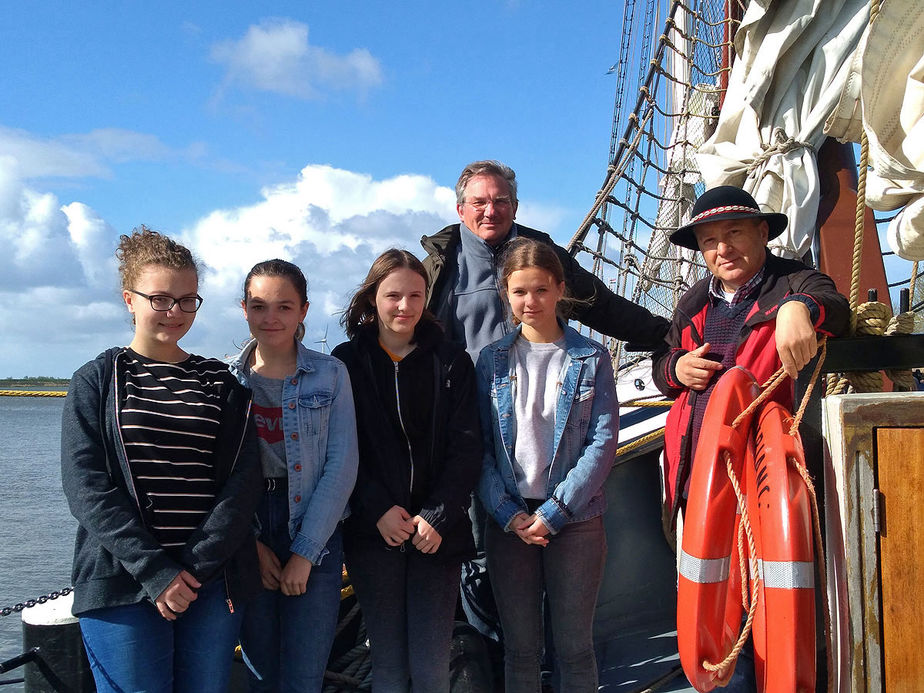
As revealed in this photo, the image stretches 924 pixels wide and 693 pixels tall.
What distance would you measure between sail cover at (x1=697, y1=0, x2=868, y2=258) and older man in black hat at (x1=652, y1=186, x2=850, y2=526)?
151 centimetres

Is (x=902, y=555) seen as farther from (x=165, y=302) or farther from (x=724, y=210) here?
(x=165, y=302)

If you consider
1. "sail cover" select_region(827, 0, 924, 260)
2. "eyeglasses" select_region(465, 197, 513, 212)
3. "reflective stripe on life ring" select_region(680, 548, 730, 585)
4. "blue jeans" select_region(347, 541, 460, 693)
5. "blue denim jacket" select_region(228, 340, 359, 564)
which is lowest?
"blue jeans" select_region(347, 541, 460, 693)

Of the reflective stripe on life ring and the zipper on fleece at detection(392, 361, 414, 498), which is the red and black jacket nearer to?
the reflective stripe on life ring

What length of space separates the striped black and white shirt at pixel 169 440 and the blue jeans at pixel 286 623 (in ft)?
A: 0.94

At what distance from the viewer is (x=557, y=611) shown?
7.95ft

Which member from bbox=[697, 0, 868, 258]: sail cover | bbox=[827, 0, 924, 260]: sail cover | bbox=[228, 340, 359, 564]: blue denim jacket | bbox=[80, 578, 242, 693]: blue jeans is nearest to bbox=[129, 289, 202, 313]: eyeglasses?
bbox=[228, 340, 359, 564]: blue denim jacket

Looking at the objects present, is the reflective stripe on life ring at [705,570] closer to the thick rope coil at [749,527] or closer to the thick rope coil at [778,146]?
the thick rope coil at [749,527]

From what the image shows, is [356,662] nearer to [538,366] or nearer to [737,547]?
[538,366]

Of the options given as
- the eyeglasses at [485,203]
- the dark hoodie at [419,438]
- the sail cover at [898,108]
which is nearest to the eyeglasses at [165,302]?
the dark hoodie at [419,438]

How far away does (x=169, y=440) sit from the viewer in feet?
6.87

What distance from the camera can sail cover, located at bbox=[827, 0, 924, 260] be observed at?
8.91 ft

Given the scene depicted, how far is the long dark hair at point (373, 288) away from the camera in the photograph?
101 inches

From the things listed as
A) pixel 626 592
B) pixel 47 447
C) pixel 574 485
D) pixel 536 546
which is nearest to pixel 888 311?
pixel 574 485

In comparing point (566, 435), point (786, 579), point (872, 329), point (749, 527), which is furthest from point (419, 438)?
point (872, 329)
